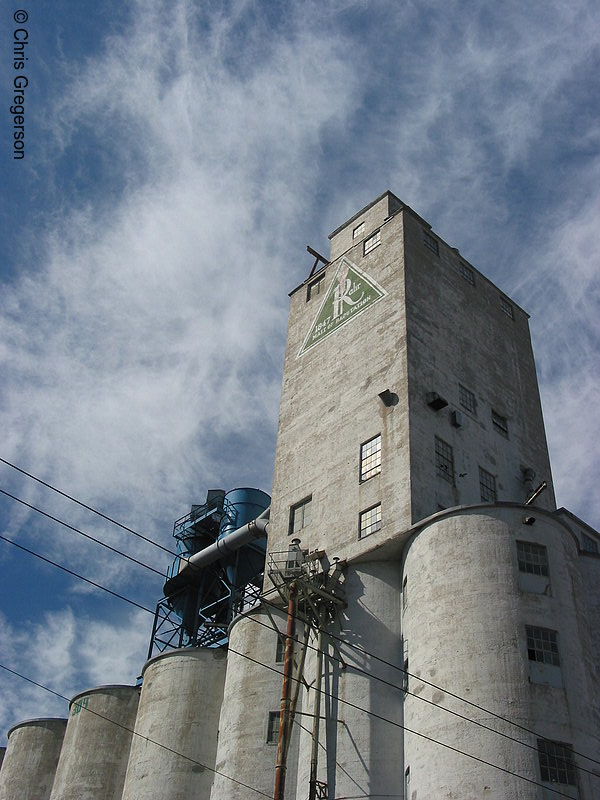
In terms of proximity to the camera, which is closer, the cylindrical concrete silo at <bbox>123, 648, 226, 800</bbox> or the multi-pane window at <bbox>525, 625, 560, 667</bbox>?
the multi-pane window at <bbox>525, 625, 560, 667</bbox>

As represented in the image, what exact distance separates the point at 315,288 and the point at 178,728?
25515 millimetres

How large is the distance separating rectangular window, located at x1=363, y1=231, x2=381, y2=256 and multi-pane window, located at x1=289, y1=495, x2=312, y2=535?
610 inches

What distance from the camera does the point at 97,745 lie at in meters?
46.1

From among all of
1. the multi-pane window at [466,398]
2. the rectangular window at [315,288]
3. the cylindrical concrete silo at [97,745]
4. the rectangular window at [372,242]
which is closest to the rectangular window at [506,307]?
the rectangular window at [372,242]

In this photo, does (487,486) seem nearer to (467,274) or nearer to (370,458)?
(370,458)

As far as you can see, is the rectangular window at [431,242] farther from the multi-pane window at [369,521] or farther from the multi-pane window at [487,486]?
the multi-pane window at [369,521]

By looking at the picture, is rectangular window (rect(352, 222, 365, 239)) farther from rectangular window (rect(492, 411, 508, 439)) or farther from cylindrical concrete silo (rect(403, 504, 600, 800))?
cylindrical concrete silo (rect(403, 504, 600, 800))

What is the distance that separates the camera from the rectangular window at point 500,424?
44.8 metres

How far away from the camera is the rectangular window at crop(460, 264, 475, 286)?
50.3m

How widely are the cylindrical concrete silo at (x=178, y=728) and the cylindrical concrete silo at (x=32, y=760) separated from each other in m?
13.1

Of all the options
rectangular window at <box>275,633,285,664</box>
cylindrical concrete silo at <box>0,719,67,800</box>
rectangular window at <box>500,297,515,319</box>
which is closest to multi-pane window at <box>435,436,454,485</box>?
rectangular window at <box>275,633,285,664</box>

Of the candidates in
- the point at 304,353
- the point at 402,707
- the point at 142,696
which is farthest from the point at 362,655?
the point at 304,353

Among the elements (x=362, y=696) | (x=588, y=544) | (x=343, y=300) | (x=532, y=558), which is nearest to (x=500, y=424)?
(x=588, y=544)

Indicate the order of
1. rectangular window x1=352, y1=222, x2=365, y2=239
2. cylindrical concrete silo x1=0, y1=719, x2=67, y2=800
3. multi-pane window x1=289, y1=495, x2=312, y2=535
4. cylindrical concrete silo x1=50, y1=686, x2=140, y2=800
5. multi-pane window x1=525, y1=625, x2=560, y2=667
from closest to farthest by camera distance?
multi-pane window x1=525, y1=625, x2=560, y2=667 → multi-pane window x1=289, y1=495, x2=312, y2=535 → cylindrical concrete silo x1=50, y1=686, x2=140, y2=800 → cylindrical concrete silo x1=0, y1=719, x2=67, y2=800 → rectangular window x1=352, y1=222, x2=365, y2=239
